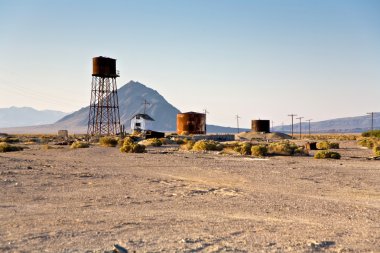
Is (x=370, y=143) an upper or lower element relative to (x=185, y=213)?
upper

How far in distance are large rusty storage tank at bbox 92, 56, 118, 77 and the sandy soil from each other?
5004 centimetres

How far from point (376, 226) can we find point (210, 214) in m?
2.93

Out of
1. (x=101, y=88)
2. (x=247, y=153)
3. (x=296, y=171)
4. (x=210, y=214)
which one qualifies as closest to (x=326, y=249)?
(x=210, y=214)

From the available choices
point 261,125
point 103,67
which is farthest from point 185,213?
point 261,125

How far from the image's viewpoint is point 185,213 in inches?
351

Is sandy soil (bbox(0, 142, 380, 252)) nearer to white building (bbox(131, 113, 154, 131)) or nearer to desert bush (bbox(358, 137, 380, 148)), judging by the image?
desert bush (bbox(358, 137, 380, 148))

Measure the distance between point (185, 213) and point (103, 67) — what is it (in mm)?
57698

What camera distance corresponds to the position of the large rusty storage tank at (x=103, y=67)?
212ft

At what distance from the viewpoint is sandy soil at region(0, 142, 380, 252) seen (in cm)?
657

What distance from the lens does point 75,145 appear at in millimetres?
35125

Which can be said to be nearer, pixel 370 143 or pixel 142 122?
pixel 370 143

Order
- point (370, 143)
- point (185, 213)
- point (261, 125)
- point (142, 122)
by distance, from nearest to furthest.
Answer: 1. point (185, 213)
2. point (370, 143)
3. point (261, 125)
4. point (142, 122)

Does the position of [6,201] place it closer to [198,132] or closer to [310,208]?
[310,208]

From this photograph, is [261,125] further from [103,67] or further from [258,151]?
[258,151]
